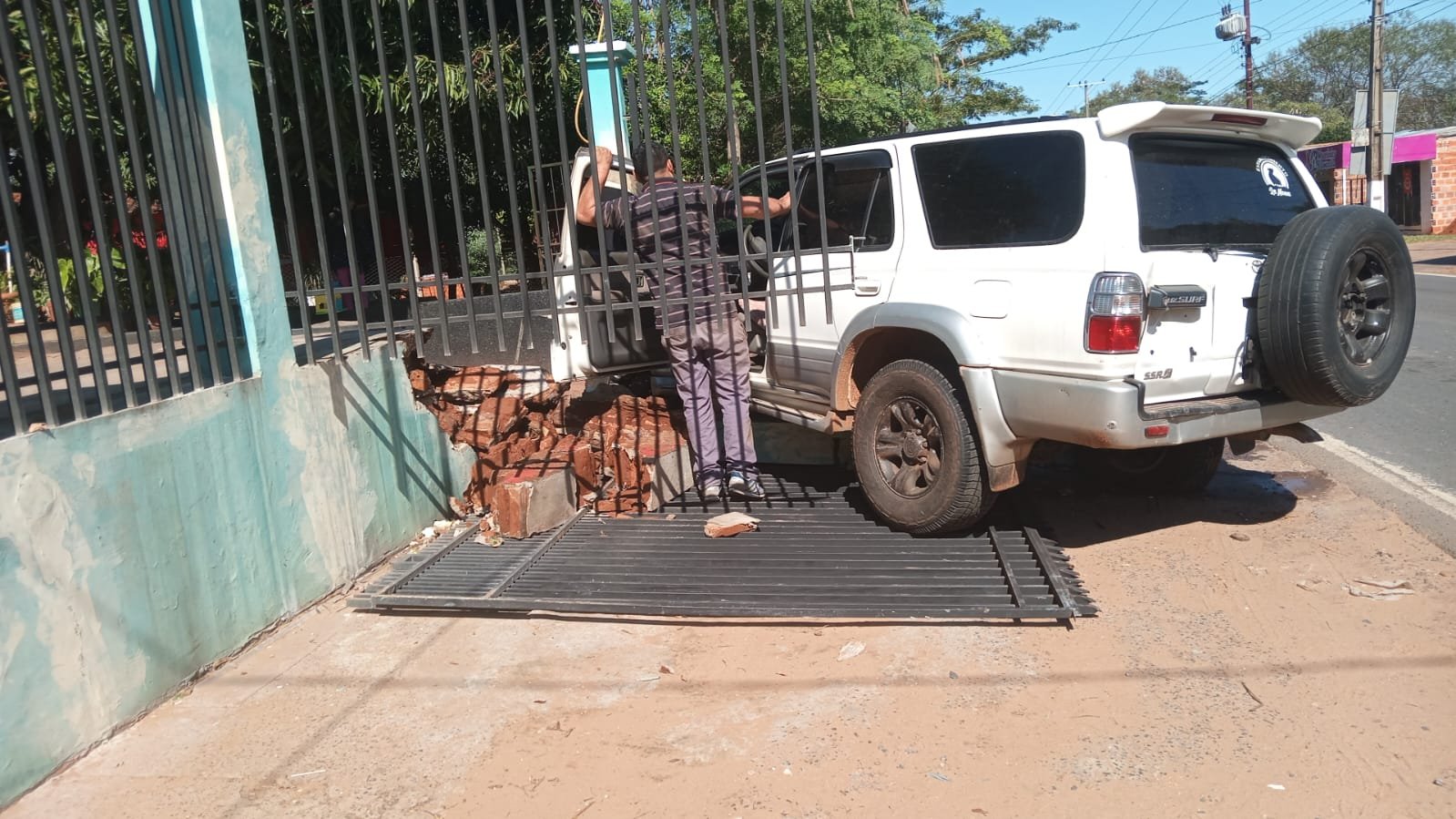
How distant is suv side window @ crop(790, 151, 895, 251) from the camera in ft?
16.7

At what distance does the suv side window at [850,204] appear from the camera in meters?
5.09

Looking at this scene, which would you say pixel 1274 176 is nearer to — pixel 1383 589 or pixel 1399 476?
pixel 1383 589

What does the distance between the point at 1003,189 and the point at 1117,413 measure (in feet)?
4.04

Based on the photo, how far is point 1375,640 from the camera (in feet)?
12.1

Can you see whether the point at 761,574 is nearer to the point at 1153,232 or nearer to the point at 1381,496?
the point at 1153,232

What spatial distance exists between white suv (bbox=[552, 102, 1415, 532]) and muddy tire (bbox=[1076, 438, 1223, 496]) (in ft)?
0.21

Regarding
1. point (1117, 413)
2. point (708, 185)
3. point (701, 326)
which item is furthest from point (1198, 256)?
point (701, 326)

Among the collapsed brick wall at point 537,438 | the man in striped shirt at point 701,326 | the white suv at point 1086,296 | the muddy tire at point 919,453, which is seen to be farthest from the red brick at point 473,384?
the muddy tire at point 919,453

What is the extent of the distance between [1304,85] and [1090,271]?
203ft

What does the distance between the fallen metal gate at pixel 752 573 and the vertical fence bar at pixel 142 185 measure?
140 cm

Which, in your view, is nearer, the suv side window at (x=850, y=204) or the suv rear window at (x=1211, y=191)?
the suv rear window at (x=1211, y=191)

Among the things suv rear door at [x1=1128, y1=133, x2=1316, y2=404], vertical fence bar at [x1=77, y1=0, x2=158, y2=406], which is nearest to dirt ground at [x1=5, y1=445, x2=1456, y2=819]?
suv rear door at [x1=1128, y1=133, x2=1316, y2=404]

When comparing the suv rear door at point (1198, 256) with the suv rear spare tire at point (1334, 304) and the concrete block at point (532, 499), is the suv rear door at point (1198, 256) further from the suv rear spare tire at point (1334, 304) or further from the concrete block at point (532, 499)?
the concrete block at point (532, 499)

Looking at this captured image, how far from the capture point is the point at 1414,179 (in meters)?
32.8
